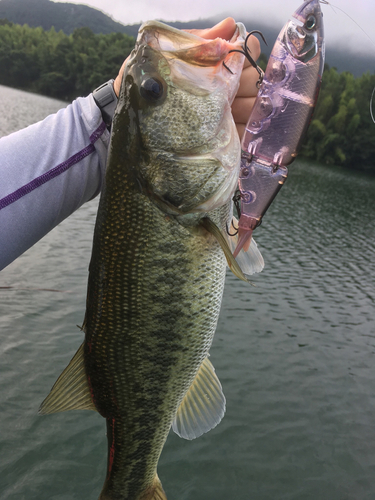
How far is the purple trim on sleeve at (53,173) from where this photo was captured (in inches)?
80.6

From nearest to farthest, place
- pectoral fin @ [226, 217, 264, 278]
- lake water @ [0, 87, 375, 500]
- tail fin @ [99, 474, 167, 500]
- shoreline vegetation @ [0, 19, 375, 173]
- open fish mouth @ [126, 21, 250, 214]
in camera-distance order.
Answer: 1. open fish mouth @ [126, 21, 250, 214]
2. pectoral fin @ [226, 217, 264, 278]
3. tail fin @ [99, 474, 167, 500]
4. lake water @ [0, 87, 375, 500]
5. shoreline vegetation @ [0, 19, 375, 173]

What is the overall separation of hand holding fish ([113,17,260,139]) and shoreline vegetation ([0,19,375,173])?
62.4 metres

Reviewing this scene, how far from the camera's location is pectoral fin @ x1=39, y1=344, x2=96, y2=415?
7.04 ft

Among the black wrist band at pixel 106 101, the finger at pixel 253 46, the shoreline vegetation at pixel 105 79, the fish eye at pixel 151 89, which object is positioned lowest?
the shoreline vegetation at pixel 105 79

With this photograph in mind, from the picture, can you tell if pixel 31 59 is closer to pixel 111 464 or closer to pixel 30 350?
pixel 30 350

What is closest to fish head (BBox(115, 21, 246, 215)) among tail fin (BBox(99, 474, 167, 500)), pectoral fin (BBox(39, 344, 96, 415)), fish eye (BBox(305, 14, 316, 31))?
Result: fish eye (BBox(305, 14, 316, 31))

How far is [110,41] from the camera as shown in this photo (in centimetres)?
10000

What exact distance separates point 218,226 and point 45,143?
41.0 inches

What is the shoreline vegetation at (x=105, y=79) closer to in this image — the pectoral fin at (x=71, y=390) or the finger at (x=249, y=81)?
the finger at (x=249, y=81)

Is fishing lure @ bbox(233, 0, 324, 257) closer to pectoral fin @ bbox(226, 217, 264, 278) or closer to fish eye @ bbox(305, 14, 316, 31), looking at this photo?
fish eye @ bbox(305, 14, 316, 31)

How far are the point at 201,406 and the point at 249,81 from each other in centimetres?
179

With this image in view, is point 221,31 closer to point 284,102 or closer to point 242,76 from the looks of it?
point 242,76

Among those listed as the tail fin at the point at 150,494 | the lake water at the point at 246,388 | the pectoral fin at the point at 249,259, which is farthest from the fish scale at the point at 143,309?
the lake water at the point at 246,388

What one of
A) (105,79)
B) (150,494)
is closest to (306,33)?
(150,494)
